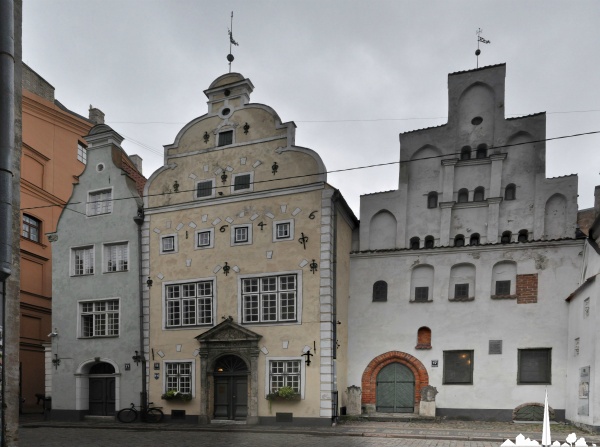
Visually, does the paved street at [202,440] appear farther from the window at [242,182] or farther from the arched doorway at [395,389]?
the window at [242,182]

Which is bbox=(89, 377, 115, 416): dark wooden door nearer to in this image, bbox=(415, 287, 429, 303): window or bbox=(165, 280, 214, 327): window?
bbox=(165, 280, 214, 327): window

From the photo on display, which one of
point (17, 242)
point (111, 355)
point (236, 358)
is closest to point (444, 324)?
point (236, 358)

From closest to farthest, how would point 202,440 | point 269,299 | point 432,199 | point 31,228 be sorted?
point 202,440 → point 269,299 → point 432,199 → point 31,228

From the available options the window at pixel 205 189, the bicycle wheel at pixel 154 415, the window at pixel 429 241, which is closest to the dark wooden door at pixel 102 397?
the bicycle wheel at pixel 154 415

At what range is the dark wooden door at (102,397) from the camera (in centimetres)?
2270

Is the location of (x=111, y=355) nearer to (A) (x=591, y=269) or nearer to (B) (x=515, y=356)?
(B) (x=515, y=356)

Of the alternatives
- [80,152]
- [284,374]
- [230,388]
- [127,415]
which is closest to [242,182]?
[284,374]

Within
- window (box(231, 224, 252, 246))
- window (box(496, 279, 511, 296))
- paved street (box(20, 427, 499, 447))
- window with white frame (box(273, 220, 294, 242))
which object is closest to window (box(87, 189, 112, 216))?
window (box(231, 224, 252, 246))

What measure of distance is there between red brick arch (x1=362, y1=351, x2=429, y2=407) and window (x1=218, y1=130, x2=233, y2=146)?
11157 mm

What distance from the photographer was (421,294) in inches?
840

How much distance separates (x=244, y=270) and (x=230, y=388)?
190 inches

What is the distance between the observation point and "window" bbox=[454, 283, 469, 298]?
2080cm

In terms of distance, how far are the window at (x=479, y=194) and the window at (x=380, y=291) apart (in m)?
5.21

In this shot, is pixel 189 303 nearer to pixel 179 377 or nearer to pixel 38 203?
pixel 179 377
